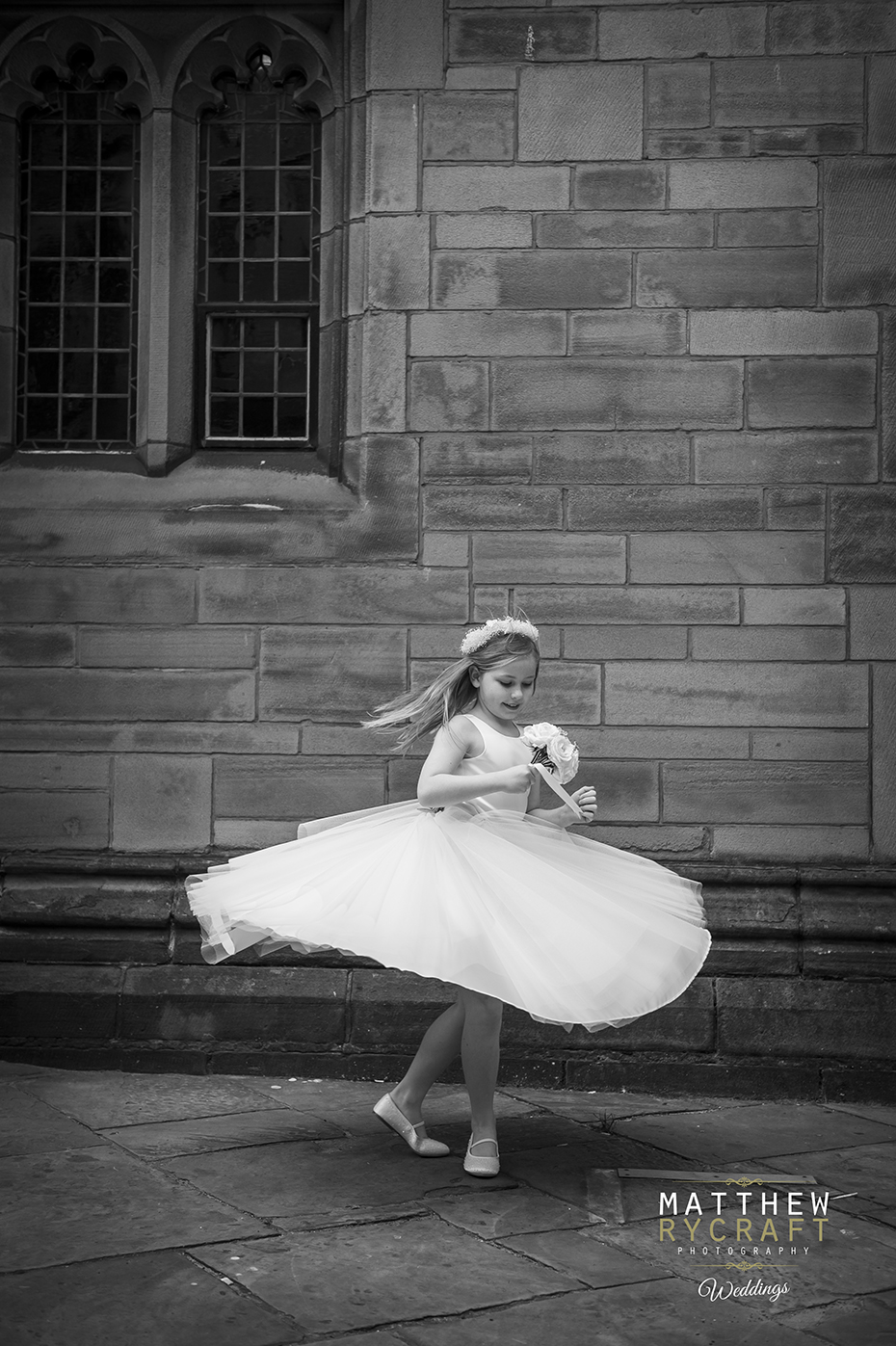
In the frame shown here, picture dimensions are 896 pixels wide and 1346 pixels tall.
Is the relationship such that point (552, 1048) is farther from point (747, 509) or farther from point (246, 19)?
point (246, 19)

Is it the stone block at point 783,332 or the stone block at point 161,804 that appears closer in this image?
the stone block at point 783,332

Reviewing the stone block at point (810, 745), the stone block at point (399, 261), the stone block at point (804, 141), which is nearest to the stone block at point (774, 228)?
the stone block at point (804, 141)

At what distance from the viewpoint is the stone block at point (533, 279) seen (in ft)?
18.9

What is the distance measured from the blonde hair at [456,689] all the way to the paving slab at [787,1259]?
169 cm

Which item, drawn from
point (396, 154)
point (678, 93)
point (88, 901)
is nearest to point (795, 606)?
point (678, 93)

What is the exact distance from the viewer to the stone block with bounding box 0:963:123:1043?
5.63 m

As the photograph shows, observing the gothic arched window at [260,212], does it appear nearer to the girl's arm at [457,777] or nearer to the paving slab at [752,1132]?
the girl's arm at [457,777]

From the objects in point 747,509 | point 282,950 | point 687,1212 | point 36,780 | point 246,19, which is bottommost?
point 687,1212

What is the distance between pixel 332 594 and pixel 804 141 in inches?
110

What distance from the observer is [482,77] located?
19.0 ft

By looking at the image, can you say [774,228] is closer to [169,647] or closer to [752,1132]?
[169,647]

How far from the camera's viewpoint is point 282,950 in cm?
570

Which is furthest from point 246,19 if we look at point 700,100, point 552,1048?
point 552,1048

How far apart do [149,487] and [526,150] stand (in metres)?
2.22
